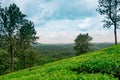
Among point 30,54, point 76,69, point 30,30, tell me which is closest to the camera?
point 76,69

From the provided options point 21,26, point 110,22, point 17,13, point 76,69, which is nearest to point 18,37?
point 21,26

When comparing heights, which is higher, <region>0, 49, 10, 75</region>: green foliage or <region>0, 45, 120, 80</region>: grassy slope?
<region>0, 45, 120, 80</region>: grassy slope

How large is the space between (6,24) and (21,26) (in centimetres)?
667

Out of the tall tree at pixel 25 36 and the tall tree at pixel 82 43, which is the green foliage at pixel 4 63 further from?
the tall tree at pixel 82 43

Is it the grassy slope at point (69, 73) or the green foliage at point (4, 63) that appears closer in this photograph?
the grassy slope at point (69, 73)

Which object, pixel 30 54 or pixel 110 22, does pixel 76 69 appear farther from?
pixel 30 54

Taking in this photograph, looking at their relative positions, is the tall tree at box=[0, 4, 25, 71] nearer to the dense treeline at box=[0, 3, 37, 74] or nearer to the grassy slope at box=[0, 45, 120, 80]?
the dense treeline at box=[0, 3, 37, 74]

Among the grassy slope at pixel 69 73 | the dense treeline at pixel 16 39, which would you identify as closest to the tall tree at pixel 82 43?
the dense treeline at pixel 16 39

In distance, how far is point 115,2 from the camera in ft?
271

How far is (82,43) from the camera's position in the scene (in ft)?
444

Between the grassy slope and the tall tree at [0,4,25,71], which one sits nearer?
the grassy slope

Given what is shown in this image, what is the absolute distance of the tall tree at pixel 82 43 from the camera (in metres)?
132

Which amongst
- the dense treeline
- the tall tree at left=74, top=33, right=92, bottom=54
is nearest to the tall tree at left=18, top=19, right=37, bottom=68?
the dense treeline

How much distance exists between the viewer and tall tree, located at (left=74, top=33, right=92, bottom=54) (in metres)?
132
